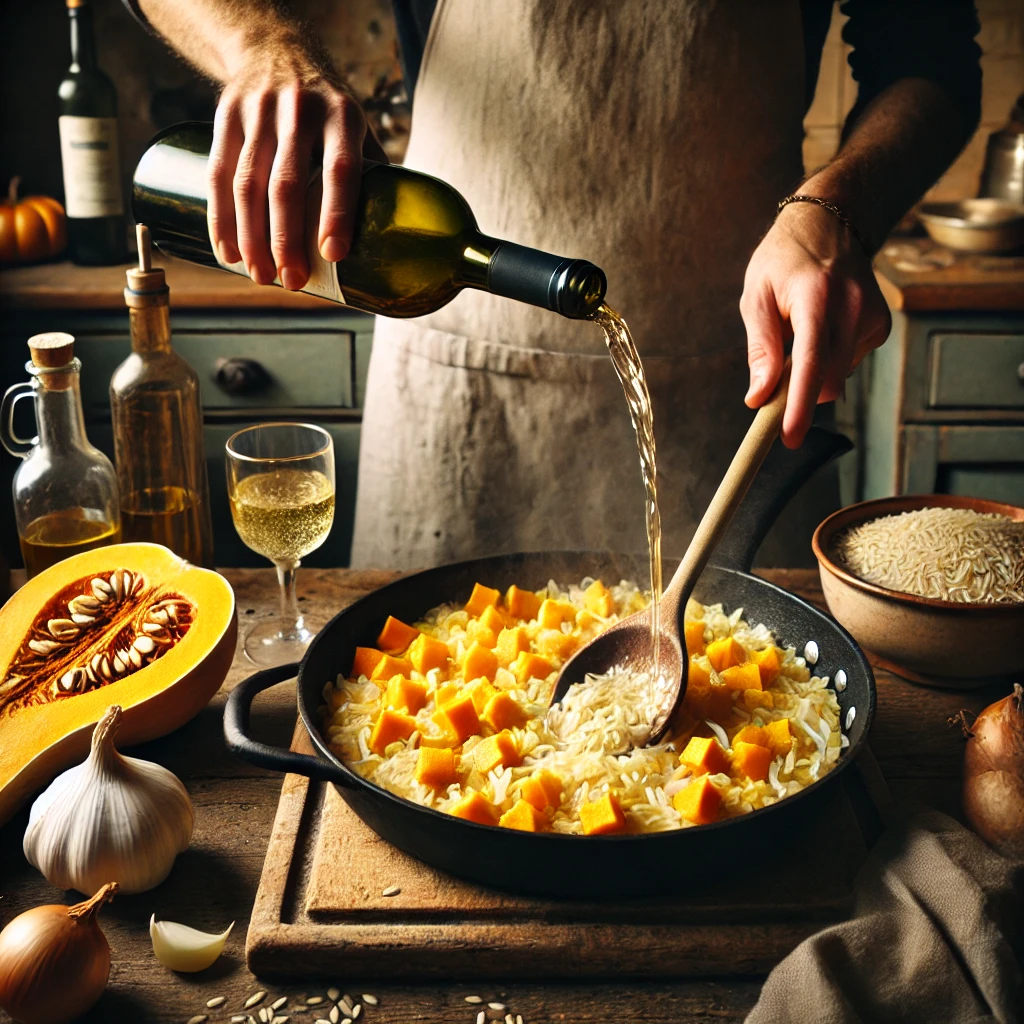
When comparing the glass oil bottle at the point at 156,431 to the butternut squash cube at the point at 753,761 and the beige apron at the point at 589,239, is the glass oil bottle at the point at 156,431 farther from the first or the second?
the butternut squash cube at the point at 753,761

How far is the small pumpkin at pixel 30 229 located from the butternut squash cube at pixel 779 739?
2.84 metres

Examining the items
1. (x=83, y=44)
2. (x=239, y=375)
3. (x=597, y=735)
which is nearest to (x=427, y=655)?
(x=597, y=735)

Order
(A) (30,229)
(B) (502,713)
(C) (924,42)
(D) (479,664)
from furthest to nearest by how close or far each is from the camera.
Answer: (A) (30,229) → (C) (924,42) → (D) (479,664) → (B) (502,713)

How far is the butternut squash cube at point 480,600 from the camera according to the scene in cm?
155

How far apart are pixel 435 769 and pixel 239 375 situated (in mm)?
2122

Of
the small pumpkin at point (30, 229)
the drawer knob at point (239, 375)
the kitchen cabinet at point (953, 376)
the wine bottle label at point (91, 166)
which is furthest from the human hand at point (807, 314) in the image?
the small pumpkin at point (30, 229)

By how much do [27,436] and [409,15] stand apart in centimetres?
219

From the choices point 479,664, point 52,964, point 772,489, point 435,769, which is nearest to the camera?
point 52,964

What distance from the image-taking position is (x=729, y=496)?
4.52 feet

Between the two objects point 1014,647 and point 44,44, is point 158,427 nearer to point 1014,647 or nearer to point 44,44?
point 1014,647

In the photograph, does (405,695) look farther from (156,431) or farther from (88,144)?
(88,144)

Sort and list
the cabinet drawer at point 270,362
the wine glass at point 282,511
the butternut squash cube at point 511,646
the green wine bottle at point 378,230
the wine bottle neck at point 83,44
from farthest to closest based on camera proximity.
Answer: the cabinet drawer at point 270,362
the wine bottle neck at point 83,44
the wine glass at point 282,511
the butternut squash cube at point 511,646
the green wine bottle at point 378,230

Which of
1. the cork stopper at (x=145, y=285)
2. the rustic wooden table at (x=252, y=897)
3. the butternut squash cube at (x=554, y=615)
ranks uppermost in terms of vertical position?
the cork stopper at (x=145, y=285)

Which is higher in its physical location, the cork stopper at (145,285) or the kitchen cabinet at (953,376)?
the cork stopper at (145,285)
